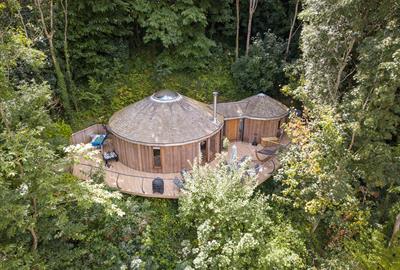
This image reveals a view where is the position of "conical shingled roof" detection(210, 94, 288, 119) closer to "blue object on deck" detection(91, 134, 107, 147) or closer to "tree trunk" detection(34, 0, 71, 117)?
"blue object on deck" detection(91, 134, 107, 147)

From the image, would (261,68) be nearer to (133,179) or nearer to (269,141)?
(269,141)

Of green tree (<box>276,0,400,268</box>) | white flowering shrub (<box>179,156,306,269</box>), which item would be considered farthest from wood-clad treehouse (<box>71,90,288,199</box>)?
green tree (<box>276,0,400,268</box>)

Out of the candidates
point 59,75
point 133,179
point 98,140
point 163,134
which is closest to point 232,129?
point 163,134

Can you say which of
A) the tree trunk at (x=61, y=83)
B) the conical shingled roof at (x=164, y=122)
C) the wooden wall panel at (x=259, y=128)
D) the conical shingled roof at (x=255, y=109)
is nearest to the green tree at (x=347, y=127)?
the conical shingled roof at (x=255, y=109)

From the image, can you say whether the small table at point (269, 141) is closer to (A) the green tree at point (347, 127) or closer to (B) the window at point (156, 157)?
(A) the green tree at point (347, 127)

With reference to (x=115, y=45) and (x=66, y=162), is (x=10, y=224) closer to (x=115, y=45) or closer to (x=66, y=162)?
(x=66, y=162)

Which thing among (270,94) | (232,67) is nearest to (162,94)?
(232,67)
